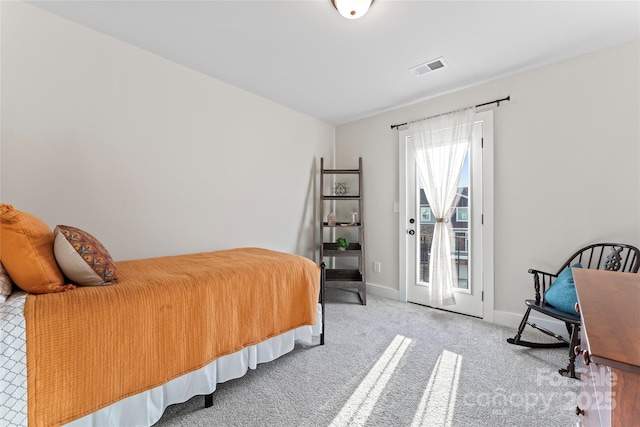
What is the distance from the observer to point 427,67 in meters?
2.43

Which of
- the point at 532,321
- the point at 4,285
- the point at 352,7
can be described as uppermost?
the point at 352,7

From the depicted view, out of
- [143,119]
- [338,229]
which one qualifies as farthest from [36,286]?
[338,229]

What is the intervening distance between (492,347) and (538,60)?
95.1 inches

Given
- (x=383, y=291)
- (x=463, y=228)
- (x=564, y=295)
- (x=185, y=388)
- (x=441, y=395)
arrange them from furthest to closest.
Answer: (x=383, y=291) → (x=463, y=228) → (x=564, y=295) → (x=441, y=395) → (x=185, y=388)

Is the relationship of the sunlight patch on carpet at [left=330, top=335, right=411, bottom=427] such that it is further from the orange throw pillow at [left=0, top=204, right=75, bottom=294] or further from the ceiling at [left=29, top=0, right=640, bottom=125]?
the ceiling at [left=29, top=0, right=640, bottom=125]

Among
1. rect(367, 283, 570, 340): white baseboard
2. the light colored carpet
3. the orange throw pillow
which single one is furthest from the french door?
the orange throw pillow

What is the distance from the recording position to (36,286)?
1139 millimetres

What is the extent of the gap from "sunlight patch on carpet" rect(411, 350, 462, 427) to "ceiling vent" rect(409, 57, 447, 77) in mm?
2388

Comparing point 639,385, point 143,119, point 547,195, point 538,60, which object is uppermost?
point 538,60

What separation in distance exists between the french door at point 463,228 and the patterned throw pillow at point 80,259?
283 cm

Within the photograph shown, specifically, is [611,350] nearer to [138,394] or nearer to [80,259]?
[138,394]

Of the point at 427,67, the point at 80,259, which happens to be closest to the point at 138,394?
the point at 80,259

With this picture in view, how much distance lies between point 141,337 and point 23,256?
59 cm

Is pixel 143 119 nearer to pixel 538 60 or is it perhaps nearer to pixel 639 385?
pixel 639 385
